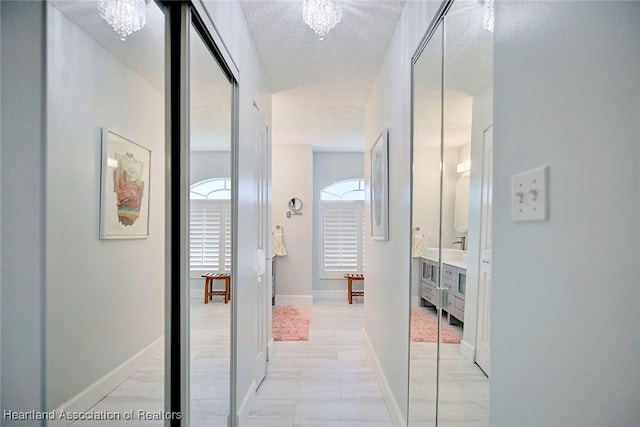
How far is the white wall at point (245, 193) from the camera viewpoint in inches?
81.4

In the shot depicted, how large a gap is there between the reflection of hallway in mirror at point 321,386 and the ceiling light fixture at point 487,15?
2251 millimetres

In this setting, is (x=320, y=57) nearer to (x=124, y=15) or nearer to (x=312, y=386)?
(x=124, y=15)

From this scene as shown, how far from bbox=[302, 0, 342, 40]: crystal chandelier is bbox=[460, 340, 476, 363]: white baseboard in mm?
1726

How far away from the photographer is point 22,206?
0.69 metres

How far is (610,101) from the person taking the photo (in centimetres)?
60

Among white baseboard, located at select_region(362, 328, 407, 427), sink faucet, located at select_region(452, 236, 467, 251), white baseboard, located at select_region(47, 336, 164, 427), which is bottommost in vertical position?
white baseboard, located at select_region(362, 328, 407, 427)

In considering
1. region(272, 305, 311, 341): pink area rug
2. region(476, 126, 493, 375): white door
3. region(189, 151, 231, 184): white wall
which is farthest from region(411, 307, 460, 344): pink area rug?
region(272, 305, 311, 341): pink area rug

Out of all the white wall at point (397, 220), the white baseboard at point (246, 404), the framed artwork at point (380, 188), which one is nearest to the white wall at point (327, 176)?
the framed artwork at point (380, 188)

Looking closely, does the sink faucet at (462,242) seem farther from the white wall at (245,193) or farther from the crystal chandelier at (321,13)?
the crystal chandelier at (321,13)

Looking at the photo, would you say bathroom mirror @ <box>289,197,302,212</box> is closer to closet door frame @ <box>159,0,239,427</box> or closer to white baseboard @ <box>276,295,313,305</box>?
white baseboard @ <box>276,295,313,305</box>

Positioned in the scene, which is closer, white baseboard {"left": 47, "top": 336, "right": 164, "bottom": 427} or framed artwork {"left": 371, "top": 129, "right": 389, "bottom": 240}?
white baseboard {"left": 47, "top": 336, "right": 164, "bottom": 427}

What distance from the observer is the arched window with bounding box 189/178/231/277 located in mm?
1480

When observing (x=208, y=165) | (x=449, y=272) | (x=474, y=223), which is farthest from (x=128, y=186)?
(x=449, y=272)

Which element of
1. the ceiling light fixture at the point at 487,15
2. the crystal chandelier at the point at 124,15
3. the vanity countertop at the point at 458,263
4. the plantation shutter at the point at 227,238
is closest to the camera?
the crystal chandelier at the point at 124,15
